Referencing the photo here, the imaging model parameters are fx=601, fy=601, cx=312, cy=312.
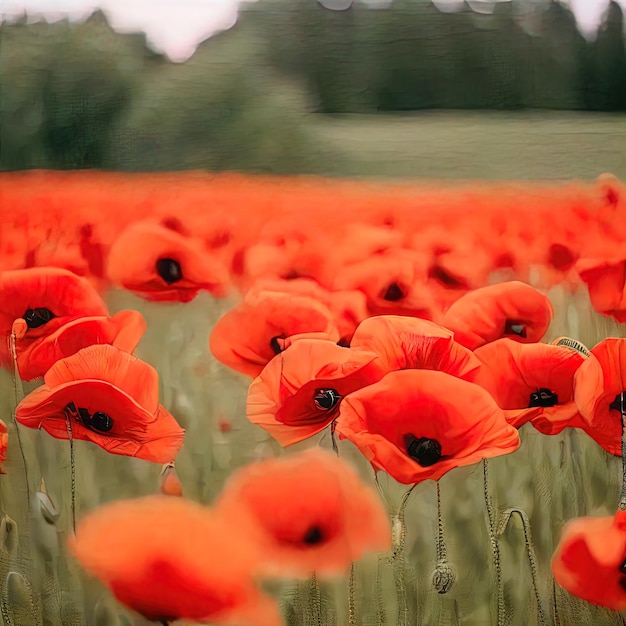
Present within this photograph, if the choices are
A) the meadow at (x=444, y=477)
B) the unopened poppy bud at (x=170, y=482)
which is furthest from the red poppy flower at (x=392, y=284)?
the unopened poppy bud at (x=170, y=482)

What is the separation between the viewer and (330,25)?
34.5 inches

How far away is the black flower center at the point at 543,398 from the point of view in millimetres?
873

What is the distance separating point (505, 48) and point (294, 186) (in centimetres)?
37

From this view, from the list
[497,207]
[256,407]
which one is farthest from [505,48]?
[256,407]

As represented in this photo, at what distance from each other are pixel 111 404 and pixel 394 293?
0.45 meters

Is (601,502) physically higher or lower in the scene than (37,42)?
lower

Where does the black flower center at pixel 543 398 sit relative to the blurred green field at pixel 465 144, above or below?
below

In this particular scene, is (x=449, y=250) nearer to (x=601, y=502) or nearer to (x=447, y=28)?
(x=447, y=28)

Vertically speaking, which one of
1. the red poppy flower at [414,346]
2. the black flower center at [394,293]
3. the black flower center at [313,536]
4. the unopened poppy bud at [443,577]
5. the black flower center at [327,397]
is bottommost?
the unopened poppy bud at [443,577]

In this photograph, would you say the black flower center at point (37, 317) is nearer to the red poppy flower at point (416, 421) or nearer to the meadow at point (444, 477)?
the meadow at point (444, 477)

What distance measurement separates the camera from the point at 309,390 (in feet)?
2.83

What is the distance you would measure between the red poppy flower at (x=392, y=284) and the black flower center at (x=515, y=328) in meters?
0.10

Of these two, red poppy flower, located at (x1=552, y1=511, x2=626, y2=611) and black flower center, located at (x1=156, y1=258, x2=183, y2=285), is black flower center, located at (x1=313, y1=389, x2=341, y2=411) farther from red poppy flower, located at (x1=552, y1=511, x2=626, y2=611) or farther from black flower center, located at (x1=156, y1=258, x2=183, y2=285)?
red poppy flower, located at (x1=552, y1=511, x2=626, y2=611)

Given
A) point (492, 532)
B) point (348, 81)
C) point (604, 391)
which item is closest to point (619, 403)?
point (604, 391)
